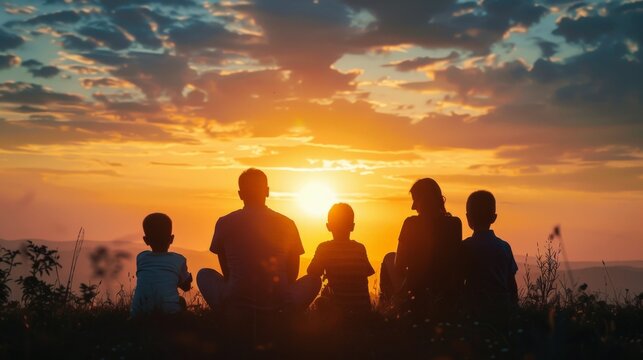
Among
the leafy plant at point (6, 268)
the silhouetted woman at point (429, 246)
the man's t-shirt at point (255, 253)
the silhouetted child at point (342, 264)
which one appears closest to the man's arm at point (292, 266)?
the man's t-shirt at point (255, 253)

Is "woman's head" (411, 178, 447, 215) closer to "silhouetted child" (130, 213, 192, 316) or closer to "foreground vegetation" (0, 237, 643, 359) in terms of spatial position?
"foreground vegetation" (0, 237, 643, 359)

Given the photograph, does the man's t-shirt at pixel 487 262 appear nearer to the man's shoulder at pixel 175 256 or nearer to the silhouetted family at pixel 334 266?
the silhouetted family at pixel 334 266

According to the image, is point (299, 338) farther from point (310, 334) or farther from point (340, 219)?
point (340, 219)

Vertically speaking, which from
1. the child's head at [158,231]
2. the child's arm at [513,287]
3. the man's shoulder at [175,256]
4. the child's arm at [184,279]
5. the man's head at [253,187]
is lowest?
the child's arm at [513,287]

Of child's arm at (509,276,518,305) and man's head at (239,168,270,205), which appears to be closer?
man's head at (239,168,270,205)

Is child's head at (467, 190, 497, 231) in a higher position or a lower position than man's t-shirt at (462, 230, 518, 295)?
higher

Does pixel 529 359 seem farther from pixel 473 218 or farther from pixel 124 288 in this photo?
pixel 124 288

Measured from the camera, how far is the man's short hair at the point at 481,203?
952 centimetres

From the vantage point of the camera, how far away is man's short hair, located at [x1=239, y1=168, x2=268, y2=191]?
8.89 meters

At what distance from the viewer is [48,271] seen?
32.4ft

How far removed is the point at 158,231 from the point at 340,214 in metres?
2.44

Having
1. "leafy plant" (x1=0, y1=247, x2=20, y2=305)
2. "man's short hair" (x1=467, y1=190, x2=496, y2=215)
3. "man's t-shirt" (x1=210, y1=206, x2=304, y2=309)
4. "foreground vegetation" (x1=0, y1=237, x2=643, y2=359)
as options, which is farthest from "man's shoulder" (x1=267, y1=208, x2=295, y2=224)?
"leafy plant" (x1=0, y1=247, x2=20, y2=305)

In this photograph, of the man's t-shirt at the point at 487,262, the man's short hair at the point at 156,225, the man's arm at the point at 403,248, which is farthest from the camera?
the man's t-shirt at the point at 487,262

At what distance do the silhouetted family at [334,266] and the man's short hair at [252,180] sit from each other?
0.01 m
